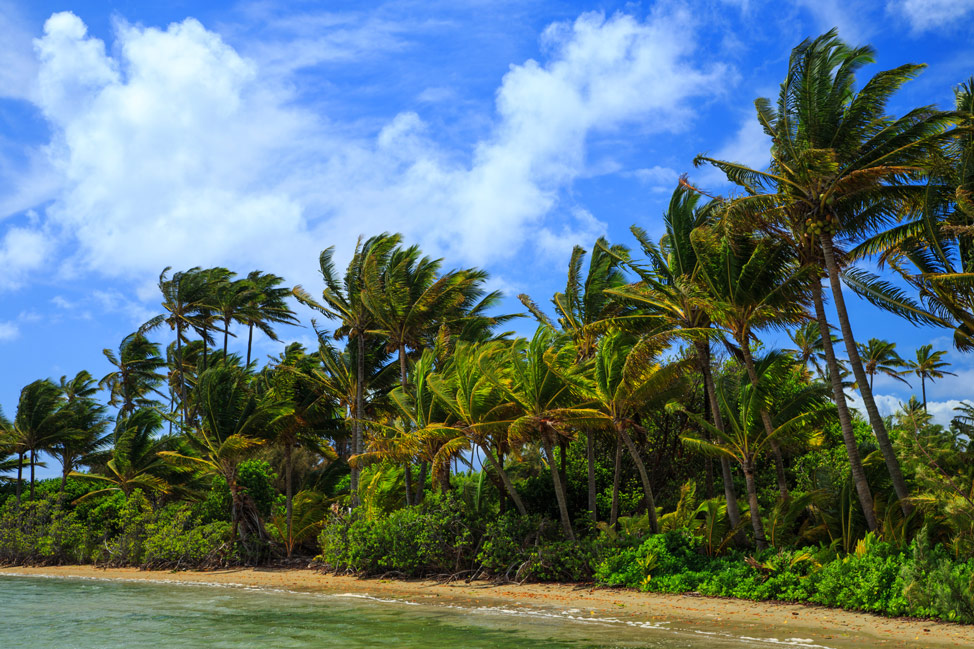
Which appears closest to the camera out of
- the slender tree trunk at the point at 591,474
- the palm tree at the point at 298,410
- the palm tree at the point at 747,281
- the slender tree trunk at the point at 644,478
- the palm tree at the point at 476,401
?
the palm tree at the point at 747,281

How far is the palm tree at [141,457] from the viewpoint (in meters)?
34.6

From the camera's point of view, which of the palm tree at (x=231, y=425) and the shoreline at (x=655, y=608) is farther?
the palm tree at (x=231, y=425)

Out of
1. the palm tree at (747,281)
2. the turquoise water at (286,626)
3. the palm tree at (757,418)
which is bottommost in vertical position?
the turquoise water at (286,626)

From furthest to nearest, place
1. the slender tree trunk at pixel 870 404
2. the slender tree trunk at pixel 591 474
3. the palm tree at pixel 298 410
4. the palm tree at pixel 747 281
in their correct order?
the palm tree at pixel 298 410 < the slender tree trunk at pixel 591 474 < the palm tree at pixel 747 281 < the slender tree trunk at pixel 870 404

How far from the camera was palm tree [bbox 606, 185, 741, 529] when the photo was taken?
18.5 metres

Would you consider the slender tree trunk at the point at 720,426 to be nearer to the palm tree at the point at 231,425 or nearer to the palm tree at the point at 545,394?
the palm tree at the point at 545,394

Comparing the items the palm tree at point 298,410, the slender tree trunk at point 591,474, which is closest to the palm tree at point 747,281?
the slender tree trunk at point 591,474

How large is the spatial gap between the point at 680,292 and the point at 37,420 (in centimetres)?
3511

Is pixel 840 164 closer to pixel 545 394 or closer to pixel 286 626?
pixel 545 394

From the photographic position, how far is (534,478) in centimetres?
2452

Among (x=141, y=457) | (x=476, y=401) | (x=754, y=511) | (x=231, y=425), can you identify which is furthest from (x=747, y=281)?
(x=141, y=457)

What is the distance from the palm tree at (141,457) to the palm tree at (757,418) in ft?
87.9

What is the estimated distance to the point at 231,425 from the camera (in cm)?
2892

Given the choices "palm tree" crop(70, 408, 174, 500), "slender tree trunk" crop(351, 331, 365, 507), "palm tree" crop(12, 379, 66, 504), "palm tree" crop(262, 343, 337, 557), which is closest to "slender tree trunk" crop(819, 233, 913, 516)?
"slender tree trunk" crop(351, 331, 365, 507)
